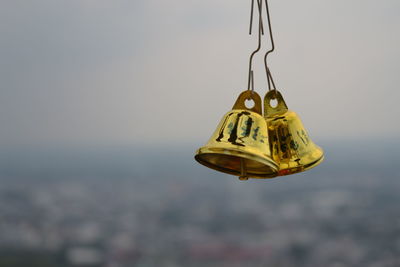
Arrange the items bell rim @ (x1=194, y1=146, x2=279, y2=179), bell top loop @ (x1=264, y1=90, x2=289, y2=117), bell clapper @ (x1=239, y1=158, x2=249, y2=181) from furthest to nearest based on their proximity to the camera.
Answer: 1. bell top loop @ (x1=264, y1=90, x2=289, y2=117)
2. bell clapper @ (x1=239, y1=158, x2=249, y2=181)
3. bell rim @ (x1=194, y1=146, x2=279, y2=179)

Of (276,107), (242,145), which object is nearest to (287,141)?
(276,107)

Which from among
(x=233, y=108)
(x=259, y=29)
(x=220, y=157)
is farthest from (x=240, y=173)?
(x=259, y=29)

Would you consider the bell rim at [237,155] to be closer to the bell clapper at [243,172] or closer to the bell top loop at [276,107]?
the bell clapper at [243,172]

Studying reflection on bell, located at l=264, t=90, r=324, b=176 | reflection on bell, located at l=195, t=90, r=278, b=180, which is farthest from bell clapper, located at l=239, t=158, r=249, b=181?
reflection on bell, located at l=264, t=90, r=324, b=176

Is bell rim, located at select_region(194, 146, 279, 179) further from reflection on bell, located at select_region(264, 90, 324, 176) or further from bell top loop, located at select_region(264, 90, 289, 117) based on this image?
bell top loop, located at select_region(264, 90, 289, 117)

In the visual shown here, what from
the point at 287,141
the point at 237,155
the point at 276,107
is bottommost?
the point at 237,155

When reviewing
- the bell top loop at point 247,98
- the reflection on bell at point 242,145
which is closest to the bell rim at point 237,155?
the reflection on bell at point 242,145

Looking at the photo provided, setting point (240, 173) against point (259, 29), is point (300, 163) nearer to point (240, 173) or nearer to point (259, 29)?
point (240, 173)

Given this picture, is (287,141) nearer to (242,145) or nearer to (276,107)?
(276,107)
